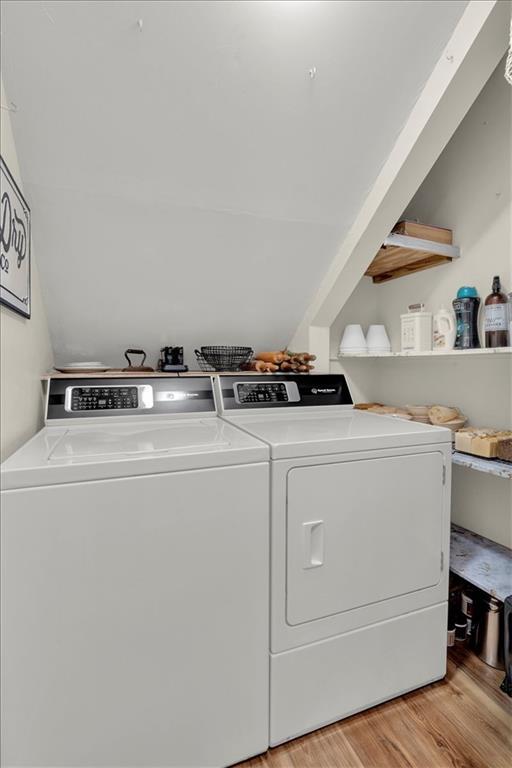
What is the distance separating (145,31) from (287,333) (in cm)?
167

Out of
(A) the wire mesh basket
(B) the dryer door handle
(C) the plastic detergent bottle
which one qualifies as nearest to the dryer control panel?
(A) the wire mesh basket

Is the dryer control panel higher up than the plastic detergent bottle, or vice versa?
the plastic detergent bottle

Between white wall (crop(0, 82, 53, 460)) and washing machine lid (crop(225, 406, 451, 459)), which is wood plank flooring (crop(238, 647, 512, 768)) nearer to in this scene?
washing machine lid (crop(225, 406, 451, 459))

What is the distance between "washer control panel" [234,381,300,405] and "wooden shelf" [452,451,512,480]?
834 millimetres

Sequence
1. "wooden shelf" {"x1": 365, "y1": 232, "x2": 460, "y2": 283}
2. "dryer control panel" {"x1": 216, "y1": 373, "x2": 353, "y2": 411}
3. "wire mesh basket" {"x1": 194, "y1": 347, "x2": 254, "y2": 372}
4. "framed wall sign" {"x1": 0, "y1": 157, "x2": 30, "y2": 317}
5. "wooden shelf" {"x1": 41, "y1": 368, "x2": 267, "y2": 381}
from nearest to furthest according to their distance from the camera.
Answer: "framed wall sign" {"x1": 0, "y1": 157, "x2": 30, "y2": 317}
"wooden shelf" {"x1": 41, "y1": 368, "x2": 267, "y2": 381}
"dryer control panel" {"x1": 216, "y1": 373, "x2": 353, "y2": 411}
"wooden shelf" {"x1": 365, "y1": 232, "x2": 460, "y2": 283}
"wire mesh basket" {"x1": 194, "y1": 347, "x2": 254, "y2": 372}

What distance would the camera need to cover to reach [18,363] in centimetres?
142

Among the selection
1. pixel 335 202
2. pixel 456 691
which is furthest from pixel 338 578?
pixel 335 202

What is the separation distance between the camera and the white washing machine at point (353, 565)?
51.6 inches

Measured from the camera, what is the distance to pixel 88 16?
117cm

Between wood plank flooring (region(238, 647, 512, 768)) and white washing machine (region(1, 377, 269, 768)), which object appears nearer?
white washing machine (region(1, 377, 269, 768))

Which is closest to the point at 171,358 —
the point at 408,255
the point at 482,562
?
the point at 408,255

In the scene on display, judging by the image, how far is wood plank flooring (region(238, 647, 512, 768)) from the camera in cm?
130

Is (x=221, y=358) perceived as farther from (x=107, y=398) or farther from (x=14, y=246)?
(x=14, y=246)

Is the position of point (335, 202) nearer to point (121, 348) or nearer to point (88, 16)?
point (88, 16)
